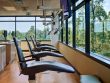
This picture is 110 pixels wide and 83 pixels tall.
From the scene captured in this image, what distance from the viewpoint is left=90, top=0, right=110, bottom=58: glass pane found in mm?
4184

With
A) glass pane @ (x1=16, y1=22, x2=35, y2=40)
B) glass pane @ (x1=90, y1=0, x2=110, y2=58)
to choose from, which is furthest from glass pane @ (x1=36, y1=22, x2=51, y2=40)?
glass pane @ (x1=90, y1=0, x2=110, y2=58)

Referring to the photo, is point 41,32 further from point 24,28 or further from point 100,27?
point 100,27

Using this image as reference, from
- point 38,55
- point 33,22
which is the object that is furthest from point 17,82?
point 33,22

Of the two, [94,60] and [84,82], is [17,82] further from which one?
[84,82]

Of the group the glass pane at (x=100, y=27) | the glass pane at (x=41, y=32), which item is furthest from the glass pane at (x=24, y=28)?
the glass pane at (x=100, y=27)

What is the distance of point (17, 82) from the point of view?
18.9ft

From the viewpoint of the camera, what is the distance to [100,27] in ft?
15.4

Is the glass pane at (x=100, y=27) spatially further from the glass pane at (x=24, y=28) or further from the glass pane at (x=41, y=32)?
the glass pane at (x=24, y=28)

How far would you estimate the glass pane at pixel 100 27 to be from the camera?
418 centimetres

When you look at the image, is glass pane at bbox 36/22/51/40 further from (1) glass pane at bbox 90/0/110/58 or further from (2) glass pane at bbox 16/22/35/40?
(1) glass pane at bbox 90/0/110/58

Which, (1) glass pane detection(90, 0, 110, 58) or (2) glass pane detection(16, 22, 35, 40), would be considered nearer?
(1) glass pane detection(90, 0, 110, 58)

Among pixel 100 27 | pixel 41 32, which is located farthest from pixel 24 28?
pixel 100 27

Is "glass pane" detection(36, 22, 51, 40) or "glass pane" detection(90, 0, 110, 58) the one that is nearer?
"glass pane" detection(90, 0, 110, 58)

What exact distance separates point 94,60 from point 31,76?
52.2 inches
